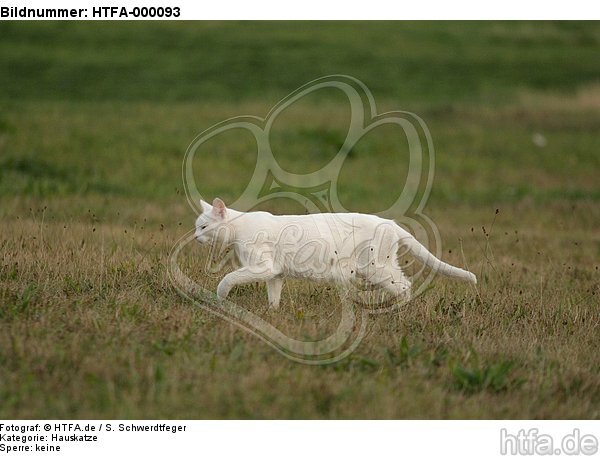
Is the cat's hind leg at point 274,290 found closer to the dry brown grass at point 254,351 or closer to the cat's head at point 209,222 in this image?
the dry brown grass at point 254,351

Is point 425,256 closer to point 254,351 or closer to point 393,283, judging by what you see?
point 393,283

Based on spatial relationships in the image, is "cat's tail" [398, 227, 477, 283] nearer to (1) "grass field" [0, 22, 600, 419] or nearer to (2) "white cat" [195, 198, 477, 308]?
(2) "white cat" [195, 198, 477, 308]

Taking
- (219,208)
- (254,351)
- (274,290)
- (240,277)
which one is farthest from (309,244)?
(254,351)

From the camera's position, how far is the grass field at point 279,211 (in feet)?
19.2

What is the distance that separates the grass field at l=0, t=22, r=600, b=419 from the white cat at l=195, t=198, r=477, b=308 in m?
0.30

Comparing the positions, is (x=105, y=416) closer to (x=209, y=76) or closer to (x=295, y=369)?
(x=295, y=369)

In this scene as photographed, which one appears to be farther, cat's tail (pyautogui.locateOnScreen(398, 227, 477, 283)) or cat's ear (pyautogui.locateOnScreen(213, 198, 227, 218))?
cat's tail (pyautogui.locateOnScreen(398, 227, 477, 283))

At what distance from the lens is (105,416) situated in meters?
5.46

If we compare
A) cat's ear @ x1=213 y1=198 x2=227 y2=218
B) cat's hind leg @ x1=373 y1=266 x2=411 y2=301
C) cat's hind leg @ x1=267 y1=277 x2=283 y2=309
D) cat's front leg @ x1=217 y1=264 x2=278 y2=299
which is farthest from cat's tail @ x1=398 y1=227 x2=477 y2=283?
cat's ear @ x1=213 y1=198 x2=227 y2=218

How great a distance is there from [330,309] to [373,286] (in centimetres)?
72

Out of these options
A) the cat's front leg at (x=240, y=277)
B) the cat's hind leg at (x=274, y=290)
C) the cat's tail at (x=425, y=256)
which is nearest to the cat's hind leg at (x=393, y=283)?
the cat's tail at (x=425, y=256)

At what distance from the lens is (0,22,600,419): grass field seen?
19.2ft

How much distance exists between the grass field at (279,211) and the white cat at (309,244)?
0.30 meters

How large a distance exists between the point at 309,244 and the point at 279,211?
266 inches
